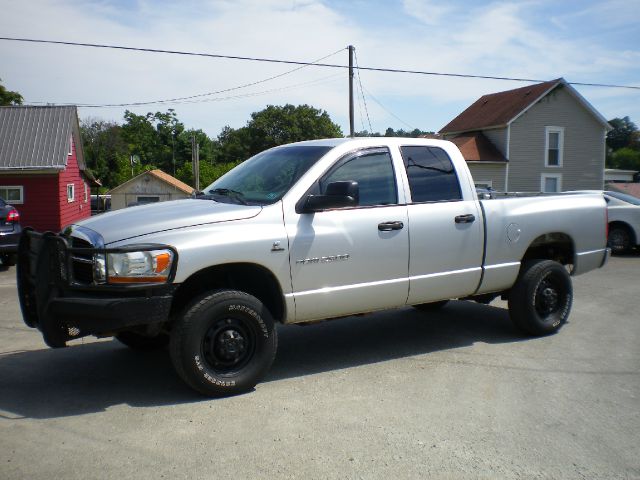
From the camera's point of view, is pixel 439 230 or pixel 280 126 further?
pixel 280 126

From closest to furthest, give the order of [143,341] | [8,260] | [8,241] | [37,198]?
1. [143,341]
2. [8,241]
3. [8,260]
4. [37,198]

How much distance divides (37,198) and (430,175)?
20017 millimetres

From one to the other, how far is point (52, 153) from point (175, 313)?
65.4 ft

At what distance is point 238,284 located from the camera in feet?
17.0

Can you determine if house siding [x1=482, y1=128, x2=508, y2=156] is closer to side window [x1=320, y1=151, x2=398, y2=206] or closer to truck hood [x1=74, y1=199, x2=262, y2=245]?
side window [x1=320, y1=151, x2=398, y2=206]

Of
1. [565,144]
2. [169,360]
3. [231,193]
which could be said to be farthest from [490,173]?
[169,360]

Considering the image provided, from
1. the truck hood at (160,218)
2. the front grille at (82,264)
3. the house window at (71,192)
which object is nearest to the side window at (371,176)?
the truck hood at (160,218)

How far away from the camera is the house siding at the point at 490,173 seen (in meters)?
33.2

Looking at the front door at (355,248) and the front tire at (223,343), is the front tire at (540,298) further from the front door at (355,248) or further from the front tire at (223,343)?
the front tire at (223,343)

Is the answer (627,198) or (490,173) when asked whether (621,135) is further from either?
(627,198)

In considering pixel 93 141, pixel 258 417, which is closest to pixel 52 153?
pixel 258 417

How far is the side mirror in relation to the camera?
4922 millimetres

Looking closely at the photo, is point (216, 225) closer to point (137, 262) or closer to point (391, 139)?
point (137, 262)

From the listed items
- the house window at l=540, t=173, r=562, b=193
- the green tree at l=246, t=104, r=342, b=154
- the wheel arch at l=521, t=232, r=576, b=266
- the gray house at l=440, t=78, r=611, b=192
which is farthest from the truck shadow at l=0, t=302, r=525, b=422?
the green tree at l=246, t=104, r=342, b=154
